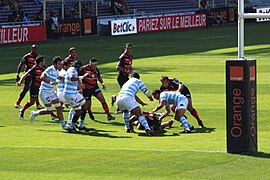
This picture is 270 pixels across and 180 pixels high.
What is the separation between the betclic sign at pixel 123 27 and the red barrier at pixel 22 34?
5575mm

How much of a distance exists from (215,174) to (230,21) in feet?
176

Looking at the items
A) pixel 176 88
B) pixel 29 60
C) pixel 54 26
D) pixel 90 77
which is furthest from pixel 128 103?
pixel 54 26

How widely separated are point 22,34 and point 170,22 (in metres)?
13.5

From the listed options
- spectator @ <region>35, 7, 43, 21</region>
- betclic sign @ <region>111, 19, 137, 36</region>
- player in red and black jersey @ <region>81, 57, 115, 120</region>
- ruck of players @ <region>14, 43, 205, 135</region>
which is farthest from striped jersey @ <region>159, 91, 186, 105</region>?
betclic sign @ <region>111, 19, 137, 36</region>

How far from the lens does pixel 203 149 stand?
18438 mm

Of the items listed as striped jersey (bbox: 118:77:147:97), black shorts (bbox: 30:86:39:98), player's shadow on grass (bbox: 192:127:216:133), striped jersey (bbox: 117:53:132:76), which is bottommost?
player's shadow on grass (bbox: 192:127:216:133)

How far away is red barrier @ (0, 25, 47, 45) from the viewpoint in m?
50.1

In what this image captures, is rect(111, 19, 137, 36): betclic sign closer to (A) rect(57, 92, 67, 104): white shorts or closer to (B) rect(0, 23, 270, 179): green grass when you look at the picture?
(B) rect(0, 23, 270, 179): green grass

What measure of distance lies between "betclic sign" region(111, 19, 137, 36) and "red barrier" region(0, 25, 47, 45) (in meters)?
5.58

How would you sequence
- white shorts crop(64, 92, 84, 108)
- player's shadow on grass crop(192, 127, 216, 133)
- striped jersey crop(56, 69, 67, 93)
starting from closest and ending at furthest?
player's shadow on grass crop(192, 127, 216, 133) → white shorts crop(64, 92, 84, 108) → striped jersey crop(56, 69, 67, 93)

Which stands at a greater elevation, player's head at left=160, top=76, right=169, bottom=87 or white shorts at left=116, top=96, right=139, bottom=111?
player's head at left=160, top=76, right=169, bottom=87

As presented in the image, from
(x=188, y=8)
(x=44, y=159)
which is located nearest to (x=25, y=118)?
(x=44, y=159)

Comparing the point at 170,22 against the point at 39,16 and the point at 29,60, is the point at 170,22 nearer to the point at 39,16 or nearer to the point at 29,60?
the point at 39,16

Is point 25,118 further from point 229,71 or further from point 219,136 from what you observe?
point 229,71
